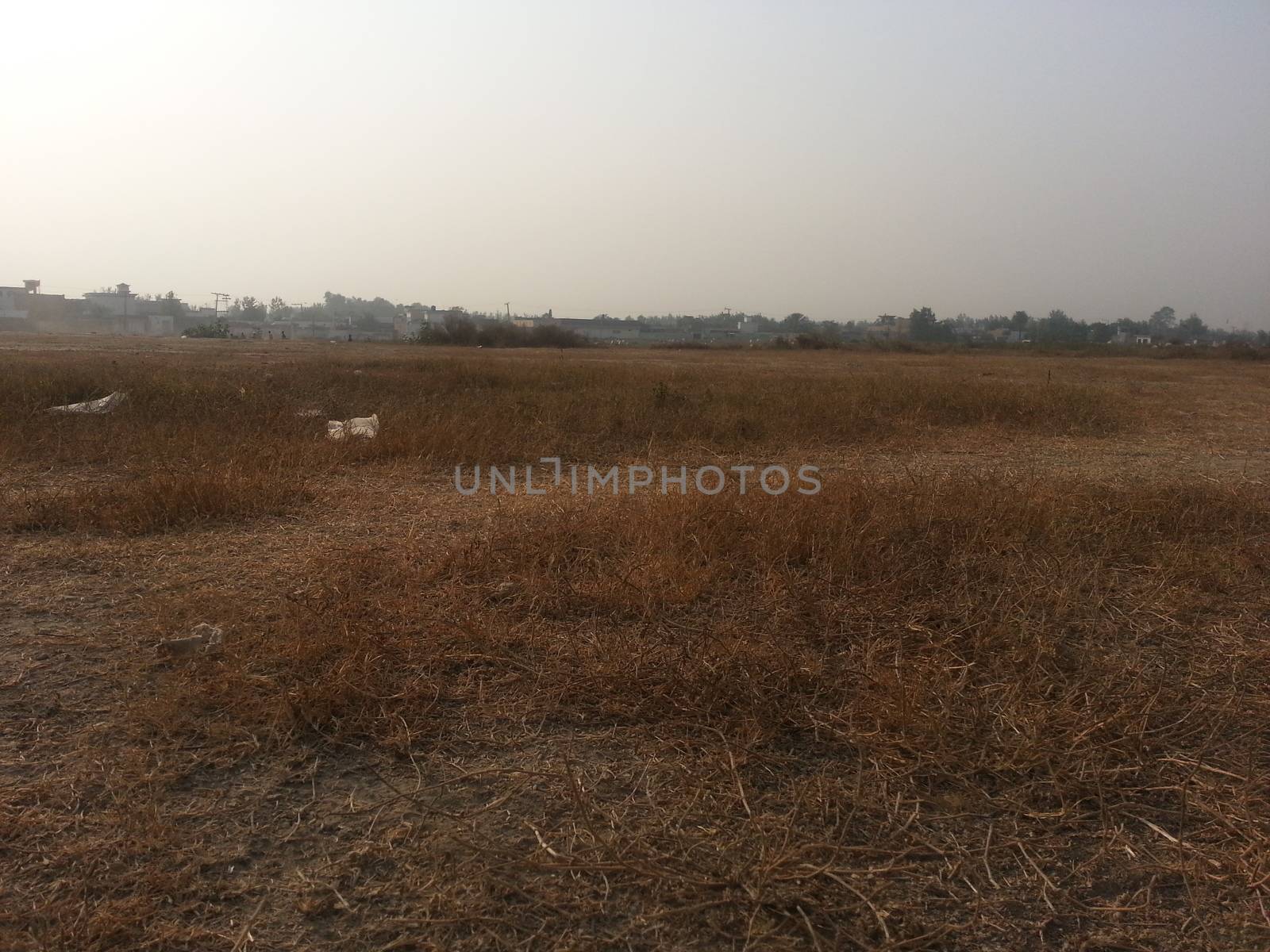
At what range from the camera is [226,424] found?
870 centimetres

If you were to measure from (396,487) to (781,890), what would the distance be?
488 centimetres

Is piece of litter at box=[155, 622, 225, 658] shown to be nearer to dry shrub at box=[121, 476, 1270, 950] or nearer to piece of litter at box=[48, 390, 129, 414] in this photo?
dry shrub at box=[121, 476, 1270, 950]

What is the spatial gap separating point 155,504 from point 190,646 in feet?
7.35

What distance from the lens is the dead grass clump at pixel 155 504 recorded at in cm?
488

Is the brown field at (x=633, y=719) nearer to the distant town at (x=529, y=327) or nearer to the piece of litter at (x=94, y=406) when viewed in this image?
the piece of litter at (x=94, y=406)

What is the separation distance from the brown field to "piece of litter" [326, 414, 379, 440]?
1995mm

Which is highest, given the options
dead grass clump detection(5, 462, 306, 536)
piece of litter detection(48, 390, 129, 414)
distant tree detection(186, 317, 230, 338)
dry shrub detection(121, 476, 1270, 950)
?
piece of litter detection(48, 390, 129, 414)

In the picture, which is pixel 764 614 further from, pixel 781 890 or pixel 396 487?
pixel 396 487

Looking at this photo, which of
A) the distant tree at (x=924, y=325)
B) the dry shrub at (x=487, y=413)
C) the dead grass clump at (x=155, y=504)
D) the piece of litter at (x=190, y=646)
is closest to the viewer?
the piece of litter at (x=190, y=646)

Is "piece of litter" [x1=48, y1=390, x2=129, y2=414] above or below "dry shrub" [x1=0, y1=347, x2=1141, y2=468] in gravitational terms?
above

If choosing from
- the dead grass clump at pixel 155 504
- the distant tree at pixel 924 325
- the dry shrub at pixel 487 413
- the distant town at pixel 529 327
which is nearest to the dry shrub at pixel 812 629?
the dead grass clump at pixel 155 504

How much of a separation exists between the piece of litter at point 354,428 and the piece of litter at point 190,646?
4.62 m

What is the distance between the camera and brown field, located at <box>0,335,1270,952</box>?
1.96m

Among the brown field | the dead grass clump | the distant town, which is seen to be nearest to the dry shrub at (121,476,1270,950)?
the brown field
